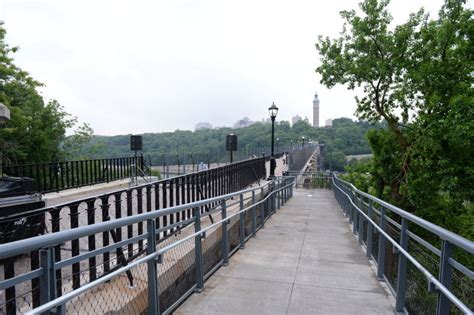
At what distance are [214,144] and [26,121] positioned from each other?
36856 mm

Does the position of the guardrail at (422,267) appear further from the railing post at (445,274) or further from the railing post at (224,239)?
the railing post at (224,239)

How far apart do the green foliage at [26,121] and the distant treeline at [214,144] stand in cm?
526

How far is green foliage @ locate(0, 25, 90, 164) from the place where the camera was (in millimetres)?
14555

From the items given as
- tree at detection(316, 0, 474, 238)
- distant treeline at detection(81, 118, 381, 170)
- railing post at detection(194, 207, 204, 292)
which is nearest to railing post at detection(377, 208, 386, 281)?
railing post at detection(194, 207, 204, 292)

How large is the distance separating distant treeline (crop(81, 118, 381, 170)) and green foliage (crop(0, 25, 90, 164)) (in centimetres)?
526

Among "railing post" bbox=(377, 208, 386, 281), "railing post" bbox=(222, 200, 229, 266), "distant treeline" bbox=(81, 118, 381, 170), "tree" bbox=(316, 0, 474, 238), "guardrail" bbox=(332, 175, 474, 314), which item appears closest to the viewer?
"guardrail" bbox=(332, 175, 474, 314)

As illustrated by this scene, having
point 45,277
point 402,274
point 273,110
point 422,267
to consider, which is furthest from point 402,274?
point 273,110

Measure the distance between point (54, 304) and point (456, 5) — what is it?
16739 millimetres

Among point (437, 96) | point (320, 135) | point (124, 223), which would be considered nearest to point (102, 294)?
point (124, 223)

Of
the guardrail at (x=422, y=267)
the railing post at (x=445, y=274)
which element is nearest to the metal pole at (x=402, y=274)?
the guardrail at (x=422, y=267)

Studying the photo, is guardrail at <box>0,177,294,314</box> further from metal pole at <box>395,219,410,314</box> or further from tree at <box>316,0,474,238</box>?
tree at <box>316,0,474,238</box>

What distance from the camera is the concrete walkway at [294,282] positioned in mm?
4102

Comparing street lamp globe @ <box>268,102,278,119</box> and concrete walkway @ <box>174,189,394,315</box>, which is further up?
street lamp globe @ <box>268,102,278,119</box>

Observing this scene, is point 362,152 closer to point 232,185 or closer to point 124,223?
point 232,185
